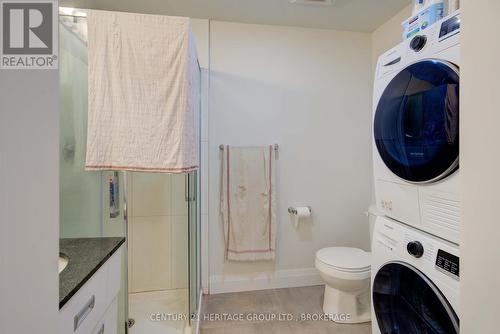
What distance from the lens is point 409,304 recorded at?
3.30 feet

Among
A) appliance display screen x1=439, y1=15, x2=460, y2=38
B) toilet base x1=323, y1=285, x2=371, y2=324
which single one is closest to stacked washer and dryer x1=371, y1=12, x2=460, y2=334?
appliance display screen x1=439, y1=15, x2=460, y2=38

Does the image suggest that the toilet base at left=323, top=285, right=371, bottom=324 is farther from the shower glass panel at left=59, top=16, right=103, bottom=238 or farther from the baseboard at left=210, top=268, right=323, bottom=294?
the shower glass panel at left=59, top=16, right=103, bottom=238

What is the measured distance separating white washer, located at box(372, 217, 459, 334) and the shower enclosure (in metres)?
1.19

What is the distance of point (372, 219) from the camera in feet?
6.58

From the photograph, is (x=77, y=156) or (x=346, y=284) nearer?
(x=77, y=156)

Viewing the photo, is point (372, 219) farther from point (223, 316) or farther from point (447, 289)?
point (223, 316)

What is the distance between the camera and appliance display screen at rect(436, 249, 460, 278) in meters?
0.80

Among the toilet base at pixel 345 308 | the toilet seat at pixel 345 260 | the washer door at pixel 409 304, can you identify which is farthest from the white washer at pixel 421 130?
the toilet base at pixel 345 308

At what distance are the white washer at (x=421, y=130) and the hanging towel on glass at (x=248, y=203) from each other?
1.06 metres

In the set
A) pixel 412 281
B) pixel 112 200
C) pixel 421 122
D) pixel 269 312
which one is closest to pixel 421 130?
pixel 421 122

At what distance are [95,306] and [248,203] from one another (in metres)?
1.42

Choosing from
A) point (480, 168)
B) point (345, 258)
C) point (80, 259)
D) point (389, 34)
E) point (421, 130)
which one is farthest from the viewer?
point (389, 34)

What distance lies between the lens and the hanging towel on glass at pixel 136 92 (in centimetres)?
113

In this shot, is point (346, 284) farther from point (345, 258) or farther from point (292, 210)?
point (292, 210)
